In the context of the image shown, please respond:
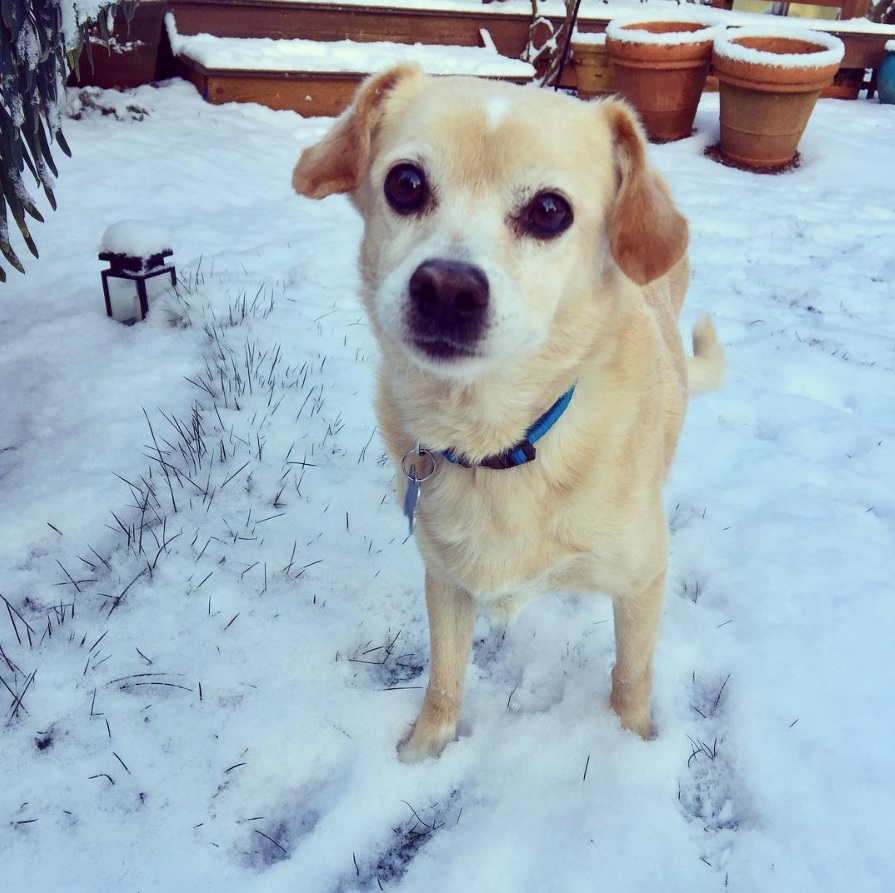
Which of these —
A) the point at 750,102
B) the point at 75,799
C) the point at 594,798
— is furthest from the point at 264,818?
the point at 750,102

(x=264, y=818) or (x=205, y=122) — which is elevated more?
(x=205, y=122)

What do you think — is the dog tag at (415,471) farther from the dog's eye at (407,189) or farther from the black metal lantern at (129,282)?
the black metal lantern at (129,282)

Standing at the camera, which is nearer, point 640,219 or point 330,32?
point 640,219

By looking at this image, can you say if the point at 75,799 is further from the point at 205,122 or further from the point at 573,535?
the point at 205,122

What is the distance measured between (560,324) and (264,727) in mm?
1148

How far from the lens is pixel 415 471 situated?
159cm

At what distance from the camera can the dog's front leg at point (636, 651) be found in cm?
162

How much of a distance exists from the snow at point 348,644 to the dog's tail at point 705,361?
284 millimetres

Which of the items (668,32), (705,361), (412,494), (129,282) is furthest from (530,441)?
(668,32)

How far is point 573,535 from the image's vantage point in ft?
4.81

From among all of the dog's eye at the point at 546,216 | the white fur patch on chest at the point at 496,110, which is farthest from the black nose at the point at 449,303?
the white fur patch on chest at the point at 496,110

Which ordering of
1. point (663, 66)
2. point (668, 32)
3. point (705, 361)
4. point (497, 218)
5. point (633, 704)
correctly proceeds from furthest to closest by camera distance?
point (668, 32) → point (663, 66) → point (705, 361) → point (633, 704) → point (497, 218)

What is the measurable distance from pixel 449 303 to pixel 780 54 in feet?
17.5

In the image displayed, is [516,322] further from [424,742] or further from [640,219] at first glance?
[424,742]
